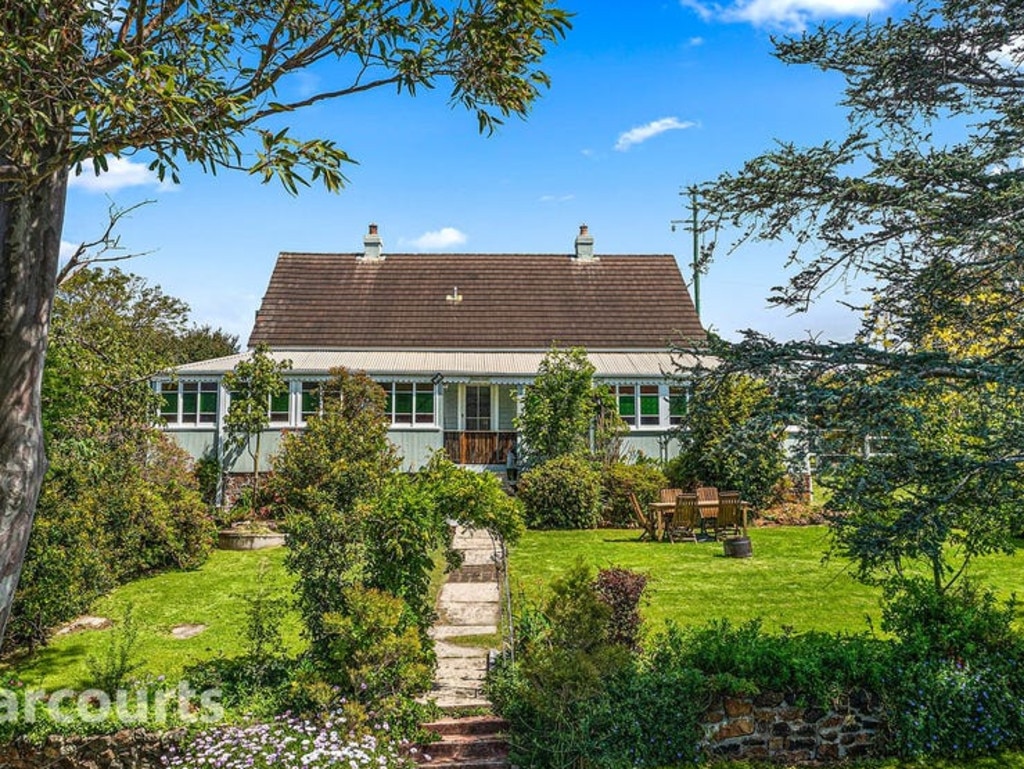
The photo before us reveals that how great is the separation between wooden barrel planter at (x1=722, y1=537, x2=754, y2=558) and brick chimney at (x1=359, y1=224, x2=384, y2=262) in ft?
67.1

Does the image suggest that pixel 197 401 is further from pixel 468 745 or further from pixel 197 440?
pixel 468 745

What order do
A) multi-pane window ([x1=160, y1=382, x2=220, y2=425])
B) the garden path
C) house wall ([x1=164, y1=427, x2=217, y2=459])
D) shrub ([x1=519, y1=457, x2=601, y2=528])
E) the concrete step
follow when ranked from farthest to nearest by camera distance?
multi-pane window ([x1=160, y1=382, x2=220, y2=425]) → house wall ([x1=164, y1=427, x2=217, y2=459]) → shrub ([x1=519, y1=457, x2=601, y2=528]) → the garden path → the concrete step

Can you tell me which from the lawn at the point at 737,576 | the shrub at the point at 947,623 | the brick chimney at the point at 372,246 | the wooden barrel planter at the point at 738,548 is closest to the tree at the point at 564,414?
the lawn at the point at 737,576

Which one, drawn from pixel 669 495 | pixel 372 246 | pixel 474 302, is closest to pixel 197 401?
pixel 372 246

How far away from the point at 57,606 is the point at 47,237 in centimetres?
737

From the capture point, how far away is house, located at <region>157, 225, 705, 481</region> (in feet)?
76.6

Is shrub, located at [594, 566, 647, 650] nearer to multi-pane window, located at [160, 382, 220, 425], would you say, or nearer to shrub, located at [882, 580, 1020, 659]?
shrub, located at [882, 580, 1020, 659]

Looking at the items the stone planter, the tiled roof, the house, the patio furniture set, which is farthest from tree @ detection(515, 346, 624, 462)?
the stone planter

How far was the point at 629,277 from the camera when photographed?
30.5 meters

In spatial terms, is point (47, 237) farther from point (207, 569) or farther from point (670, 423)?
point (670, 423)

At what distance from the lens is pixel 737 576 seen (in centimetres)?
1387

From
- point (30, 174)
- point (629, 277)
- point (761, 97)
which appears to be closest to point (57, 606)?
→ point (30, 174)

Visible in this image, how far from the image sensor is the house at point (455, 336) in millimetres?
23359

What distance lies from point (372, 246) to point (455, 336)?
20.8 feet
